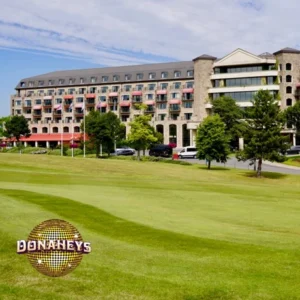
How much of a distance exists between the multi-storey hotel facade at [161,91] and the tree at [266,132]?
4532cm

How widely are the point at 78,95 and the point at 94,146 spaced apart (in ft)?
197

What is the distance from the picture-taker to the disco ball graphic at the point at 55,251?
787 centimetres

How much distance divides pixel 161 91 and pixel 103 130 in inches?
2170

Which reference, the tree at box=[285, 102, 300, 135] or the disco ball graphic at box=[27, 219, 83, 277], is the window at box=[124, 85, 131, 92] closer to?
the tree at box=[285, 102, 300, 135]

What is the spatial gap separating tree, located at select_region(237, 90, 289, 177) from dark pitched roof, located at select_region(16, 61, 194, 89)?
7781 centimetres

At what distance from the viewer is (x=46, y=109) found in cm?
15912

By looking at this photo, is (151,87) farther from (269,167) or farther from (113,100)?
(269,167)

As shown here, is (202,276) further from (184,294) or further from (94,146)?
(94,146)

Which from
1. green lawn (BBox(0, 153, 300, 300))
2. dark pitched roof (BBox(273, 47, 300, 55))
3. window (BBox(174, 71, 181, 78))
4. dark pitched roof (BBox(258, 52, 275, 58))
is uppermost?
dark pitched roof (BBox(273, 47, 300, 55))

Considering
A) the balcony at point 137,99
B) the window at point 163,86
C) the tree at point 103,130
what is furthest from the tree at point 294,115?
the balcony at point 137,99

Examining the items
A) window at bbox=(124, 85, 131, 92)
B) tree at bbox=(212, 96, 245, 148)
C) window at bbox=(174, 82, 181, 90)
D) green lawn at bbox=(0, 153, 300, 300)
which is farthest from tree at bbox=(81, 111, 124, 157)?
green lawn at bbox=(0, 153, 300, 300)

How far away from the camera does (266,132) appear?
6456 cm

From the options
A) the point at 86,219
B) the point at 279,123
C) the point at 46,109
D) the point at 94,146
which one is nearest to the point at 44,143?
the point at 46,109

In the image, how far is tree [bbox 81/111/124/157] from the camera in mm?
91500
